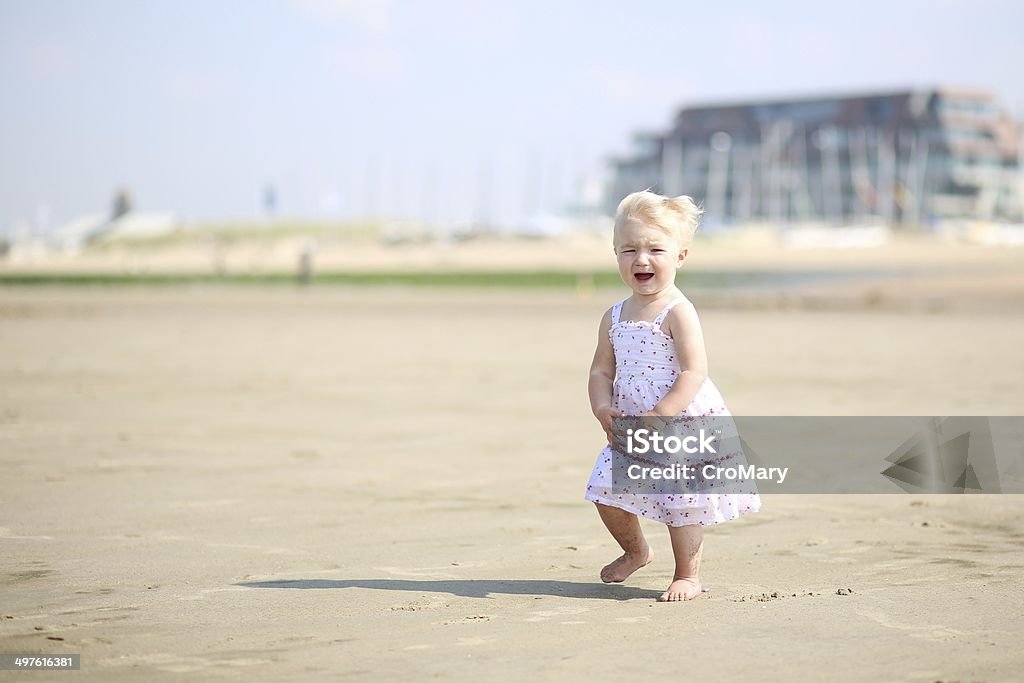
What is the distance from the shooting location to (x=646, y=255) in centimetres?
451

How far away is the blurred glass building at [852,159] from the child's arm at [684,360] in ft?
320

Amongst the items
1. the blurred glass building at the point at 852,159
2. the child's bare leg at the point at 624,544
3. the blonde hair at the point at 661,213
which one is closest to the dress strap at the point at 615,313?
the blonde hair at the point at 661,213

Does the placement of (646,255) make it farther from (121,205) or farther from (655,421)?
(121,205)

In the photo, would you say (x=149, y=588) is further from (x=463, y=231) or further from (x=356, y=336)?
(x=463, y=231)

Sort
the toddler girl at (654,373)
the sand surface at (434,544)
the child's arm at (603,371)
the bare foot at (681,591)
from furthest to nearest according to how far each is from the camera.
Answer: the child's arm at (603,371) < the toddler girl at (654,373) < the bare foot at (681,591) < the sand surface at (434,544)

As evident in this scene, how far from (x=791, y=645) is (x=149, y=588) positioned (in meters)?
2.09

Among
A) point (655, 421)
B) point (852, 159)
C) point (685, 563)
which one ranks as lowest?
point (685, 563)

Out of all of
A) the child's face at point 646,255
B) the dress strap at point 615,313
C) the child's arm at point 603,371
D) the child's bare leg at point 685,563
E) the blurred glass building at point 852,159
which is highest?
the blurred glass building at point 852,159

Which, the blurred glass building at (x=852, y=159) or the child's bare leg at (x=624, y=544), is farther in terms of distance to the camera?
the blurred glass building at (x=852, y=159)

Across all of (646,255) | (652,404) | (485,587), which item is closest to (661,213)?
(646,255)

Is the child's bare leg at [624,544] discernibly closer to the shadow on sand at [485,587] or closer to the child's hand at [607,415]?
the shadow on sand at [485,587]

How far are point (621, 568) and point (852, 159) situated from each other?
103025 millimetres

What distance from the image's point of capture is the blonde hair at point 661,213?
4.49 meters

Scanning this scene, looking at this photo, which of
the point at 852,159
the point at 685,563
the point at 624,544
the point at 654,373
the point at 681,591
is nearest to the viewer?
the point at 681,591
